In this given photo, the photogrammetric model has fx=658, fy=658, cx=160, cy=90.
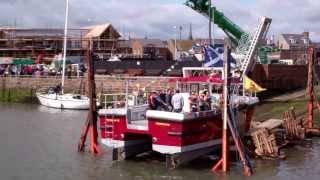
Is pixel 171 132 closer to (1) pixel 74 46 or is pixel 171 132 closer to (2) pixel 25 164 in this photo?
(2) pixel 25 164

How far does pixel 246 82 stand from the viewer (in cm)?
3400

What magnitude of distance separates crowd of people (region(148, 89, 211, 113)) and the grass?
1702 inches

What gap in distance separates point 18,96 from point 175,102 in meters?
48.1

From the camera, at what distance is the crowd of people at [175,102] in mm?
27562

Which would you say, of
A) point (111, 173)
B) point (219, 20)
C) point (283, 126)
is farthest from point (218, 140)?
point (219, 20)

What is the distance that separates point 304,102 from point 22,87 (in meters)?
37.8

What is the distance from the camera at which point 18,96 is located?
72.9m

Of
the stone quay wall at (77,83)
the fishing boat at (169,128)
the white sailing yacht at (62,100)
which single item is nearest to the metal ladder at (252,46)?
the stone quay wall at (77,83)

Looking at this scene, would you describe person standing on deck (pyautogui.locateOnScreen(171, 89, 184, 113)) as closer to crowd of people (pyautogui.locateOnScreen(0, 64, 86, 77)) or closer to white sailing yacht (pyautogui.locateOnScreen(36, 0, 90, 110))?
white sailing yacht (pyautogui.locateOnScreen(36, 0, 90, 110))

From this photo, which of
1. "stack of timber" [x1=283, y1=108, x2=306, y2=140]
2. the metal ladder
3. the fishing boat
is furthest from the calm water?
the metal ladder

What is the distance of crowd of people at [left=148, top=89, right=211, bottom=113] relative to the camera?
27.6m

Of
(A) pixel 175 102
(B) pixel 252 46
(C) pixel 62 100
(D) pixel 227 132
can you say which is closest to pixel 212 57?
(A) pixel 175 102

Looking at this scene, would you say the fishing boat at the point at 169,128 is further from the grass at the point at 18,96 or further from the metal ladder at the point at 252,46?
the grass at the point at 18,96

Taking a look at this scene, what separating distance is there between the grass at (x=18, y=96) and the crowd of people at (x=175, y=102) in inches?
1702
